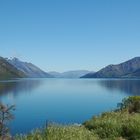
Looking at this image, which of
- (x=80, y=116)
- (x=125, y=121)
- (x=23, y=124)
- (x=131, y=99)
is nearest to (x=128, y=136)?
(x=125, y=121)

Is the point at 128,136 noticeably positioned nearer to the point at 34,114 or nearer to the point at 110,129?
the point at 110,129

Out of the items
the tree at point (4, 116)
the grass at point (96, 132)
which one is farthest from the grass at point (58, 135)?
the tree at point (4, 116)

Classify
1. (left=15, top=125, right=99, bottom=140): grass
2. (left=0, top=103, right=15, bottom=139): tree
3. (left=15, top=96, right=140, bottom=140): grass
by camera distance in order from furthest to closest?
(left=15, top=96, right=140, bottom=140): grass, (left=15, top=125, right=99, bottom=140): grass, (left=0, top=103, right=15, bottom=139): tree

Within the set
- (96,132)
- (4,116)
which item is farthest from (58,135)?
(4,116)

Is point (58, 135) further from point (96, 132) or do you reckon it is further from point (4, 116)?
point (4, 116)

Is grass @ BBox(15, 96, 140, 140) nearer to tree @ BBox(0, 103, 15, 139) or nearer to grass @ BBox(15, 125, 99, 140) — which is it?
grass @ BBox(15, 125, 99, 140)

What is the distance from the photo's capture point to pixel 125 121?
55.2ft

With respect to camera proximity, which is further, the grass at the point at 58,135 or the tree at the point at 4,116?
the grass at the point at 58,135

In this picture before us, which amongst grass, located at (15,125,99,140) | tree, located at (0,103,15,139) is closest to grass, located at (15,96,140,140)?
grass, located at (15,125,99,140)

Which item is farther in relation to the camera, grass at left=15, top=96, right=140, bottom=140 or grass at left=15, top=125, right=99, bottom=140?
grass at left=15, top=96, right=140, bottom=140

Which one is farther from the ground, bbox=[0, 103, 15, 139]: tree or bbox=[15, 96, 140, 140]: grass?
bbox=[0, 103, 15, 139]: tree

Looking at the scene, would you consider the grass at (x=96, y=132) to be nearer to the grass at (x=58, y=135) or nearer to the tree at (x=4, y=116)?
the grass at (x=58, y=135)

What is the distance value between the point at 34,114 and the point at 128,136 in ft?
166

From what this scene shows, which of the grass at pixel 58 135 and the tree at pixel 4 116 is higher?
the tree at pixel 4 116
